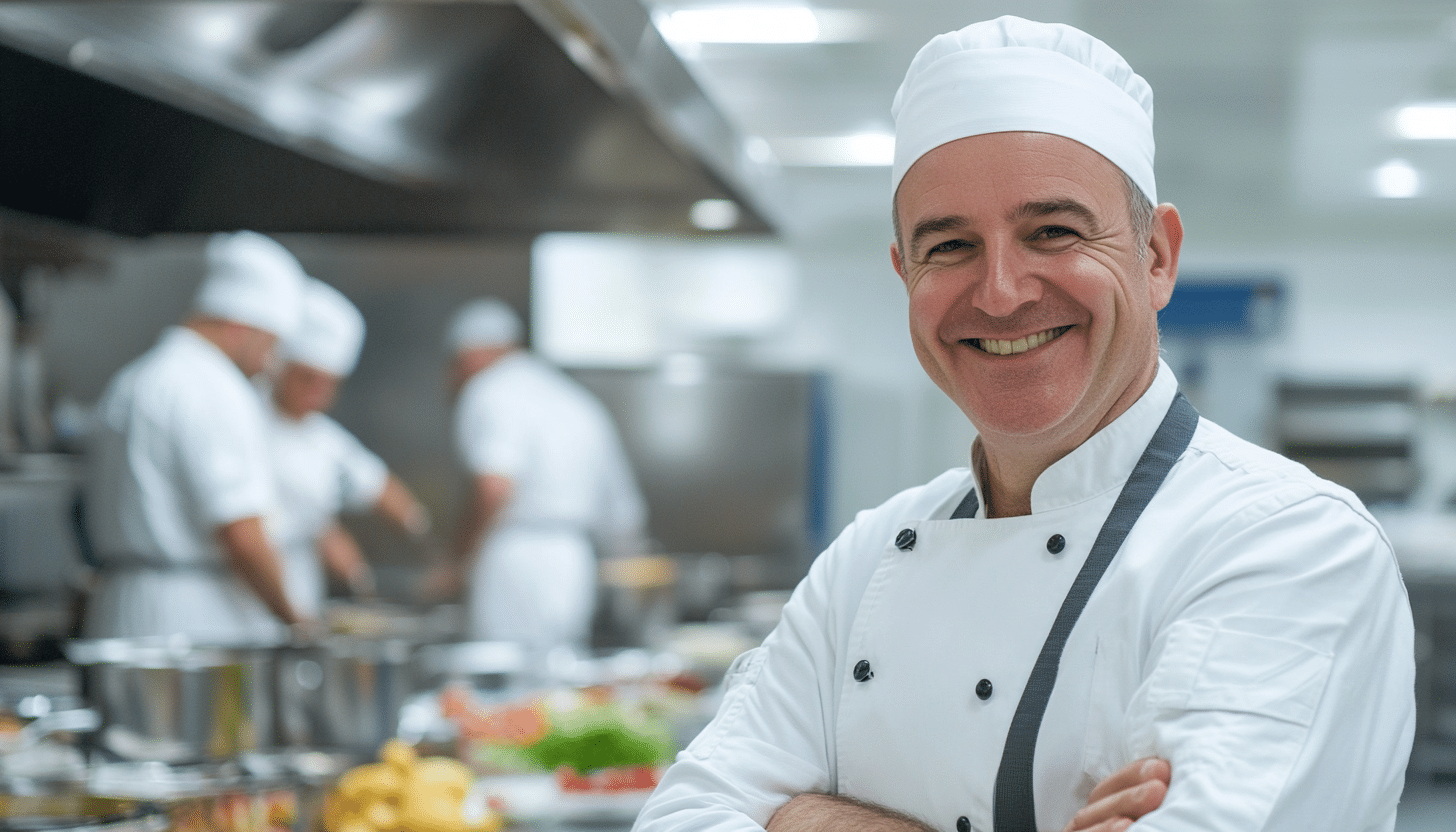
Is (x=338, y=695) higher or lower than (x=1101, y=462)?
lower

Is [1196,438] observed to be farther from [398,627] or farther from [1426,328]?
[1426,328]

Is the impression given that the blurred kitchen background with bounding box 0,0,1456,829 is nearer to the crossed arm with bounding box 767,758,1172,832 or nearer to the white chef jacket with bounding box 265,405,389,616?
the white chef jacket with bounding box 265,405,389,616

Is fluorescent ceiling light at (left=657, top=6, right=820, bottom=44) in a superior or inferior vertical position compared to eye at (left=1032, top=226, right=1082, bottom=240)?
superior

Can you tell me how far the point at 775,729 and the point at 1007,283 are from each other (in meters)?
0.41

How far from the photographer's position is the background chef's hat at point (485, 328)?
14.4 feet

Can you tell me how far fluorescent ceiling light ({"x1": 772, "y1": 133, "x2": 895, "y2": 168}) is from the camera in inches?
187

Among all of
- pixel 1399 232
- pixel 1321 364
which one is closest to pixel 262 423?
A: pixel 1321 364

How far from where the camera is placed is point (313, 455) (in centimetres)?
381

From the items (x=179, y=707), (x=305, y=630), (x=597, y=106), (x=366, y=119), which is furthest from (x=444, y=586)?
(x=179, y=707)

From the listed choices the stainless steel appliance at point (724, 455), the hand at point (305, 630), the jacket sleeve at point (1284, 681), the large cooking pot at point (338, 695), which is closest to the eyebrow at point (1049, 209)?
the jacket sleeve at point (1284, 681)

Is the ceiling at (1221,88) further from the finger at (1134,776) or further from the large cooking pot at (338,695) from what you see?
the finger at (1134,776)

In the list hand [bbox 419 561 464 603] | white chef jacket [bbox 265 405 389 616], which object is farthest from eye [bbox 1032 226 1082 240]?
hand [bbox 419 561 464 603]

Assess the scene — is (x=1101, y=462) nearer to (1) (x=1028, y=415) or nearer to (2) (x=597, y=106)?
(1) (x=1028, y=415)

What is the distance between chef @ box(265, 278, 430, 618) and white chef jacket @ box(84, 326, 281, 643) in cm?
54
